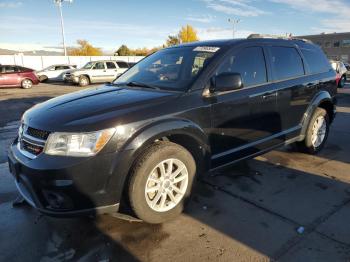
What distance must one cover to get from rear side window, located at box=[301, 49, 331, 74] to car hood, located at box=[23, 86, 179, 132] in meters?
2.72

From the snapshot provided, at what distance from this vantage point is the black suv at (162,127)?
8.68 feet

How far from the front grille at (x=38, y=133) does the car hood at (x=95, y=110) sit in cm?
4

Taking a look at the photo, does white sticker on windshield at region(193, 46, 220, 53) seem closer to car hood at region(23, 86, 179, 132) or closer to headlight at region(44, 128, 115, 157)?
car hood at region(23, 86, 179, 132)

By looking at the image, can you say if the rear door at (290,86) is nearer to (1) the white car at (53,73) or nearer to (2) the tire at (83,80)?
(2) the tire at (83,80)

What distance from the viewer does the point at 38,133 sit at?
2.81m

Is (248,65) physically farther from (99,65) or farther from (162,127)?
(99,65)

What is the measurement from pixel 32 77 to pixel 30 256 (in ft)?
64.4

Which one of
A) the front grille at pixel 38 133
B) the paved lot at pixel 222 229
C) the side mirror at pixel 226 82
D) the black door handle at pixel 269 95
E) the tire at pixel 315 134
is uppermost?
the side mirror at pixel 226 82

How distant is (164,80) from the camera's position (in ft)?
12.1

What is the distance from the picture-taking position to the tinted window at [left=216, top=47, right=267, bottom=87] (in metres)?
3.67

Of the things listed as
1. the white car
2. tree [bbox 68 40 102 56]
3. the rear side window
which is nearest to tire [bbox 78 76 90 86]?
the white car

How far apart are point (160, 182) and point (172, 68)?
4.77ft

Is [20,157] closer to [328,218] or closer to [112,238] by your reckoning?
[112,238]

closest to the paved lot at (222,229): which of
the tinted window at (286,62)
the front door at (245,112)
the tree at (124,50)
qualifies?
the front door at (245,112)
